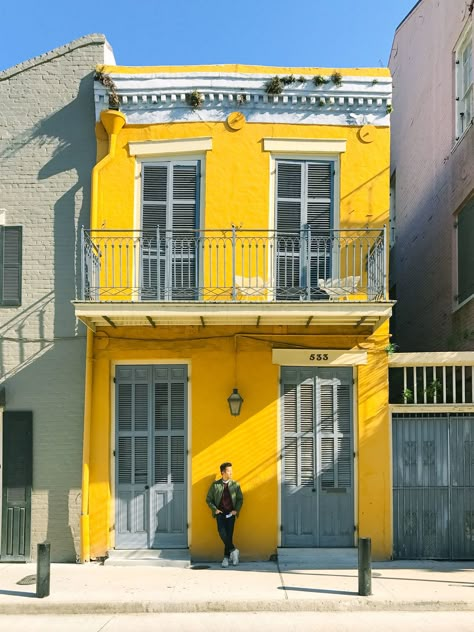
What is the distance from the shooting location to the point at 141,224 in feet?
35.3

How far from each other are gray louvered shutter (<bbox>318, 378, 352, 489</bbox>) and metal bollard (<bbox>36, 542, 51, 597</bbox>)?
4.22 meters

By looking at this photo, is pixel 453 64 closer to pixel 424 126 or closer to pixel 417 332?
pixel 424 126

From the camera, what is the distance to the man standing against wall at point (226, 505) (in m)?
9.64

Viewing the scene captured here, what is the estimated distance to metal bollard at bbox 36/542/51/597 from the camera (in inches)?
321

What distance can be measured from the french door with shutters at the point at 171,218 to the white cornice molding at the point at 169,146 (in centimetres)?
19

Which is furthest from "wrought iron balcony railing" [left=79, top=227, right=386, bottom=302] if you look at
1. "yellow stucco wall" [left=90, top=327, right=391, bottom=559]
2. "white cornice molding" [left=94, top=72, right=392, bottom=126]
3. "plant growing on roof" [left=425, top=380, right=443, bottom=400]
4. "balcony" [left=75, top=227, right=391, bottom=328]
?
"white cornice molding" [left=94, top=72, right=392, bottom=126]

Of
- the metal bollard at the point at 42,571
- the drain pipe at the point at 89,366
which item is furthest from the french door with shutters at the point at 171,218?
the metal bollard at the point at 42,571

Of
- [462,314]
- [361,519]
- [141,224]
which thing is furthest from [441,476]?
[141,224]

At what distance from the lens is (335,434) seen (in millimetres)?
10375

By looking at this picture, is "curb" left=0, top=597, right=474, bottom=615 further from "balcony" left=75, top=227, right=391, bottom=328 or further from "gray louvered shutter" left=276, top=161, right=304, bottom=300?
"gray louvered shutter" left=276, top=161, right=304, bottom=300

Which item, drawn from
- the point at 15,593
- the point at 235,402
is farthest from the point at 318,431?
the point at 15,593

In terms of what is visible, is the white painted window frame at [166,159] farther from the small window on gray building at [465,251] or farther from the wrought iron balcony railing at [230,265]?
the small window on gray building at [465,251]

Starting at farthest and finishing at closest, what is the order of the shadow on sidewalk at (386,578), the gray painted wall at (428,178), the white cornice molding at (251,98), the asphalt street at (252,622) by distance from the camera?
1. the gray painted wall at (428,178)
2. the white cornice molding at (251,98)
3. the shadow on sidewalk at (386,578)
4. the asphalt street at (252,622)

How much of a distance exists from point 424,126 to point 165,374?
27.3ft
